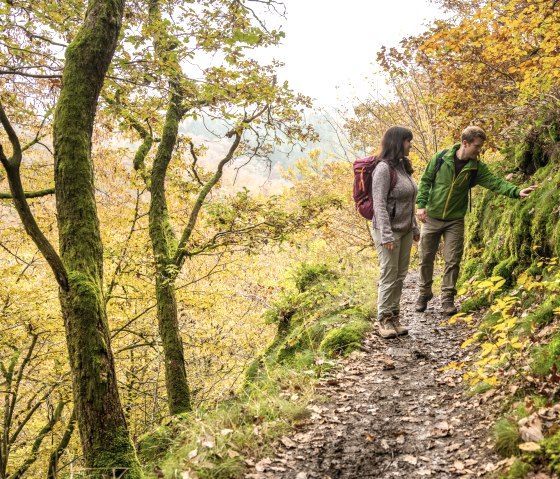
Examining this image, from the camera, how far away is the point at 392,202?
204 inches

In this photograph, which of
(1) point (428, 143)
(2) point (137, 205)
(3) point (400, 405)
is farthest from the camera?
(1) point (428, 143)

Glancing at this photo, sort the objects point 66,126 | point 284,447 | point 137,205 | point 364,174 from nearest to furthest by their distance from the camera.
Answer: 1. point 284,447
2. point 66,126
3. point 364,174
4. point 137,205

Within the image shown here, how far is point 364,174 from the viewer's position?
5203 mm

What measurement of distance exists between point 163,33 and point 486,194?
5861 millimetres

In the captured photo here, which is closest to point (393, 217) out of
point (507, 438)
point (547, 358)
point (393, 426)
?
point (547, 358)

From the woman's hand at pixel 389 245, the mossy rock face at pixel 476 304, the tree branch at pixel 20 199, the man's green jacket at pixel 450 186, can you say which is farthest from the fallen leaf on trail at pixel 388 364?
the tree branch at pixel 20 199

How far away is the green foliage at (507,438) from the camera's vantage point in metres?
2.63

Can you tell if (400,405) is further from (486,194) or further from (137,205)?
(137,205)

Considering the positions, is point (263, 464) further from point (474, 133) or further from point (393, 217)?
point (474, 133)

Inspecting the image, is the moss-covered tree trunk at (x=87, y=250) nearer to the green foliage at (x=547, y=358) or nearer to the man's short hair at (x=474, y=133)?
the green foliage at (x=547, y=358)

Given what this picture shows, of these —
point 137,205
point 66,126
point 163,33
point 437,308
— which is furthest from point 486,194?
point 137,205

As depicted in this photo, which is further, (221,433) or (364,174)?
(364,174)

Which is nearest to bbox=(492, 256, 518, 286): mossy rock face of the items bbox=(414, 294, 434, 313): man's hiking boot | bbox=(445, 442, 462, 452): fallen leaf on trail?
bbox=(414, 294, 434, 313): man's hiking boot

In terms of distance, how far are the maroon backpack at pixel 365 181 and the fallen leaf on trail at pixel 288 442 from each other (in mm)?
2764
